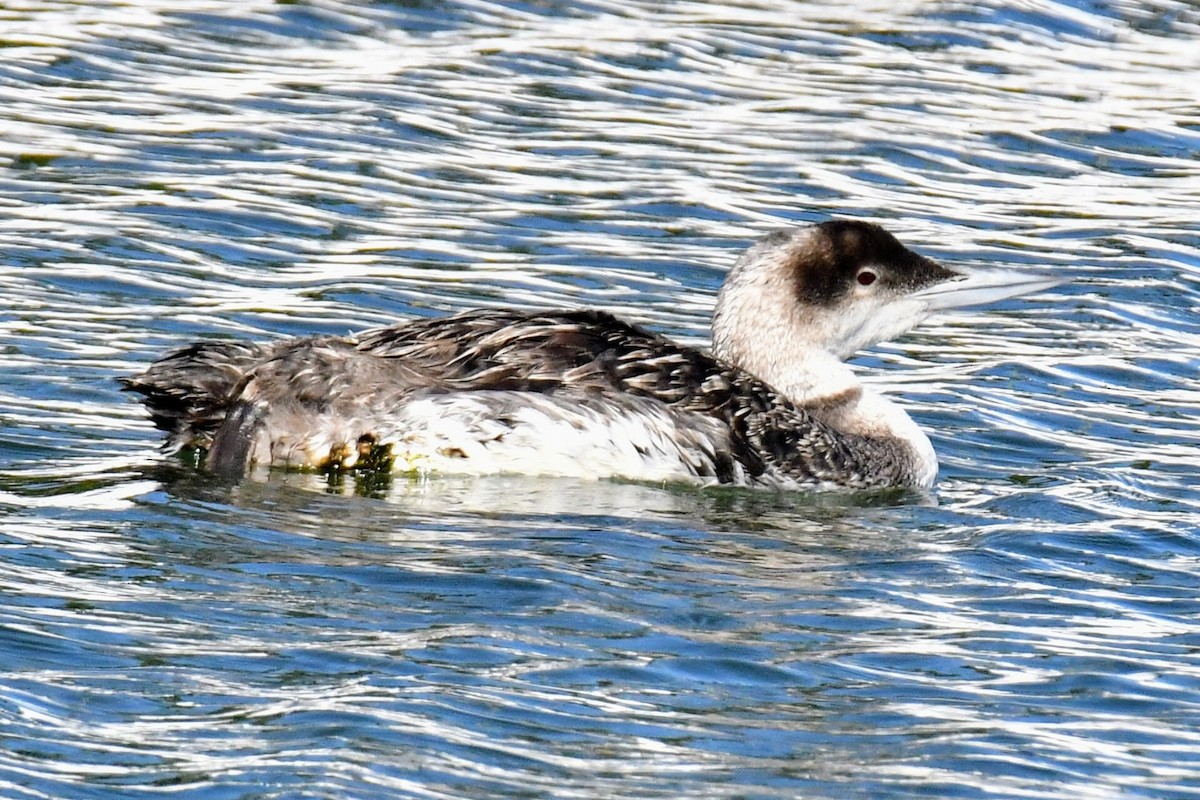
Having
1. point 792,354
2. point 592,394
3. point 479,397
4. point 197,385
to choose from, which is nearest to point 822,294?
point 792,354

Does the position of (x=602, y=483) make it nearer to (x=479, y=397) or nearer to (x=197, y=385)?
(x=479, y=397)

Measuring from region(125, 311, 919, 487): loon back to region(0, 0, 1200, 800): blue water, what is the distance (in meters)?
0.17

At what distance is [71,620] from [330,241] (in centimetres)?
551

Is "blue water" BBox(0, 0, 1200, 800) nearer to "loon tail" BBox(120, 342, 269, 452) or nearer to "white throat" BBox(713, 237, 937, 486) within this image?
"loon tail" BBox(120, 342, 269, 452)

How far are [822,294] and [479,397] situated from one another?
1.70m

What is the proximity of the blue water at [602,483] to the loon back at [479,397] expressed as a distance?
0.17 metres

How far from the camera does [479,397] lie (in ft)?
27.7

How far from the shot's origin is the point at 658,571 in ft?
24.3

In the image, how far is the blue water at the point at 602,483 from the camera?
598cm

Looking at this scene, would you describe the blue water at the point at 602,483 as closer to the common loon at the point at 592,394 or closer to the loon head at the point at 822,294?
the common loon at the point at 592,394

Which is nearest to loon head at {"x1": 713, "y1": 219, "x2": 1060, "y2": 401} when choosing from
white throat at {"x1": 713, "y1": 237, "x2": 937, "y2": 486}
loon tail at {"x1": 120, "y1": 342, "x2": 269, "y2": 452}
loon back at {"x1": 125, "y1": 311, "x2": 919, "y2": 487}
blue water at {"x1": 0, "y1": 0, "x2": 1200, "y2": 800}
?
white throat at {"x1": 713, "y1": 237, "x2": 937, "y2": 486}

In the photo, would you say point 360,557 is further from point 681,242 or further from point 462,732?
point 681,242

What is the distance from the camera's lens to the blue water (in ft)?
19.6

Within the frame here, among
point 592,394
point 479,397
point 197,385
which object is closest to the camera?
point 197,385
